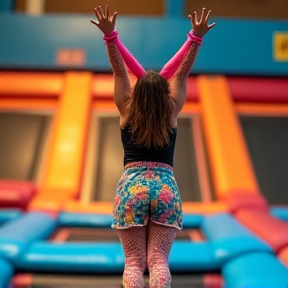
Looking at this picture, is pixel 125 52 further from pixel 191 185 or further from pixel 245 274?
pixel 191 185

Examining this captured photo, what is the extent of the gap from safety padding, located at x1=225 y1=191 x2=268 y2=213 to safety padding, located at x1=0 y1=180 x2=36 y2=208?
1042 mm

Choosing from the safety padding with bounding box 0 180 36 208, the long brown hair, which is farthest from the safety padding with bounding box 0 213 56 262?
the long brown hair

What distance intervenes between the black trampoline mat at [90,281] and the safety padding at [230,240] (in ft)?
0.38

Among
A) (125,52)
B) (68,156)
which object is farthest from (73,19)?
(125,52)

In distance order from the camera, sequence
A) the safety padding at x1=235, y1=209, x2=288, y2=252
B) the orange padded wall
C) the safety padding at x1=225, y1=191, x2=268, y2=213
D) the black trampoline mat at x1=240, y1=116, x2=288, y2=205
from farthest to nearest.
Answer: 1. the black trampoline mat at x1=240, y1=116, x2=288, y2=205
2. the orange padded wall
3. the safety padding at x1=225, y1=191, x2=268, y2=213
4. the safety padding at x1=235, y1=209, x2=288, y2=252

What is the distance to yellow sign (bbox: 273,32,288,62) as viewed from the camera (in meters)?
3.30

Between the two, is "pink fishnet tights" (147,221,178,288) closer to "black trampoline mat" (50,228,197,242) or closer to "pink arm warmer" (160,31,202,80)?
"pink arm warmer" (160,31,202,80)

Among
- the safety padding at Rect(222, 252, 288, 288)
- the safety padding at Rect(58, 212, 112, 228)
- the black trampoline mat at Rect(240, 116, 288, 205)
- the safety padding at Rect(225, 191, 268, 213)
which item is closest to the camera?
the safety padding at Rect(222, 252, 288, 288)

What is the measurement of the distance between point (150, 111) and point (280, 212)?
4.91 feet

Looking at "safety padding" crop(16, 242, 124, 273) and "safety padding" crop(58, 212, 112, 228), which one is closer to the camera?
"safety padding" crop(16, 242, 124, 273)

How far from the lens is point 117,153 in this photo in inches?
108

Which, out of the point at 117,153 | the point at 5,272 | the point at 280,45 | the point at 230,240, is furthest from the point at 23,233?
the point at 280,45

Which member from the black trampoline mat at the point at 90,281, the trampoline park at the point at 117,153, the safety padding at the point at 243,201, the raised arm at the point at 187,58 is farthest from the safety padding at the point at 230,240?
the raised arm at the point at 187,58

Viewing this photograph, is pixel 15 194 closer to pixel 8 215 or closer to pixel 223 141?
pixel 8 215
